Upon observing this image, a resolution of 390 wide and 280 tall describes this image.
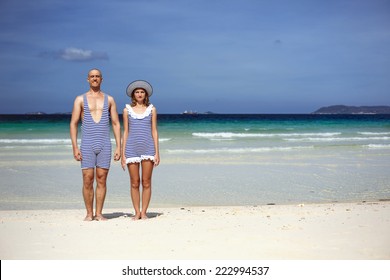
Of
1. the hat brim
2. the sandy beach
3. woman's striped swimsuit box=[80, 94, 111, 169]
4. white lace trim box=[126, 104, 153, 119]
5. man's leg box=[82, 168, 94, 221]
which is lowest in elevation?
the sandy beach

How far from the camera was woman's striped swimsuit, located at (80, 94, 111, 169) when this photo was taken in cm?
637

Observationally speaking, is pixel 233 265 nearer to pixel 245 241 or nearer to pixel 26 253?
pixel 245 241

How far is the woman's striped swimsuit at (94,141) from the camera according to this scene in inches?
251

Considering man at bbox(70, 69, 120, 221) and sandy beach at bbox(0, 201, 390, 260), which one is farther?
man at bbox(70, 69, 120, 221)

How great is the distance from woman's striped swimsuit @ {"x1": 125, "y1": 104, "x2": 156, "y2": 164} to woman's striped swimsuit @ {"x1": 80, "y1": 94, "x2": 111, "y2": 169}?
0.29 m

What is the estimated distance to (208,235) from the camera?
562 cm

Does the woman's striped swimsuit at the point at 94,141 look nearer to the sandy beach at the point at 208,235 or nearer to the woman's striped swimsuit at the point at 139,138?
the woman's striped swimsuit at the point at 139,138

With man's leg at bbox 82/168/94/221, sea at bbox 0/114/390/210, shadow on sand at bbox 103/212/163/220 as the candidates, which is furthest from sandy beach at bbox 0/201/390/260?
sea at bbox 0/114/390/210

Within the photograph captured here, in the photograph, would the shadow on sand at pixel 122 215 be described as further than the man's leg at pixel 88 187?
Yes

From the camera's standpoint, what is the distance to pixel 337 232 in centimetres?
567

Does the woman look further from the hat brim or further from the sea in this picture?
the sea

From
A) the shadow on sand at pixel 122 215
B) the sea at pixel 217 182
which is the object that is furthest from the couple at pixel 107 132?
the sea at pixel 217 182

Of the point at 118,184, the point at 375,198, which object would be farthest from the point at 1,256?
the point at 375,198

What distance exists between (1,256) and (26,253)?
0.23 metres
